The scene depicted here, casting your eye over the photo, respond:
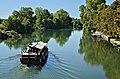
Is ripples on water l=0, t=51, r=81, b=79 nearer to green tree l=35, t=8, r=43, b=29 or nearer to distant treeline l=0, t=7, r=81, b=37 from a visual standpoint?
distant treeline l=0, t=7, r=81, b=37

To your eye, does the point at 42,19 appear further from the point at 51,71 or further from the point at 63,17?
the point at 51,71

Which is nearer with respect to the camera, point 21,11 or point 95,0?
point 95,0

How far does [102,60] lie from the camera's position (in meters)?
36.3

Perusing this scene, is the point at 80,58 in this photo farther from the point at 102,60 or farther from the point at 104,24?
the point at 104,24

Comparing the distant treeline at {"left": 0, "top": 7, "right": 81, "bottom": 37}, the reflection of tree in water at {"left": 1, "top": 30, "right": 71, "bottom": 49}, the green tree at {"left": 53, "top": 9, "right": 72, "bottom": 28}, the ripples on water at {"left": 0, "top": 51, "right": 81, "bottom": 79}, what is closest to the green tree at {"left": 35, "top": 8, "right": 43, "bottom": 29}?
the distant treeline at {"left": 0, "top": 7, "right": 81, "bottom": 37}

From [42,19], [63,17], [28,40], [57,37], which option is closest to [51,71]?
[28,40]

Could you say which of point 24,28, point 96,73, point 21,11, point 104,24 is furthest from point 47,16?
point 96,73

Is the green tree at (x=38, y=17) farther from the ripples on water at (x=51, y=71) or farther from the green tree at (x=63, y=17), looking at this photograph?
the ripples on water at (x=51, y=71)

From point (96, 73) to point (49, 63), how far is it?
7.54 meters

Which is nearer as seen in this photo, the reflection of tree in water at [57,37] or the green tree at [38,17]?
the reflection of tree in water at [57,37]

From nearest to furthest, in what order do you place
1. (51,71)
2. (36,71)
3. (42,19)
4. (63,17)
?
(36,71), (51,71), (42,19), (63,17)

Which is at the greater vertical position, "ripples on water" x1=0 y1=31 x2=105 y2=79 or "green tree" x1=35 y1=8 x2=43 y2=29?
"green tree" x1=35 y1=8 x2=43 y2=29

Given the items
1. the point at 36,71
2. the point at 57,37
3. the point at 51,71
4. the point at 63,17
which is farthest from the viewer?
the point at 63,17

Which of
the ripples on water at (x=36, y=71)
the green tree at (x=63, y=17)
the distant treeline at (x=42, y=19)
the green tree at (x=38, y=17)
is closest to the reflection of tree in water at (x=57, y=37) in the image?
the distant treeline at (x=42, y=19)
